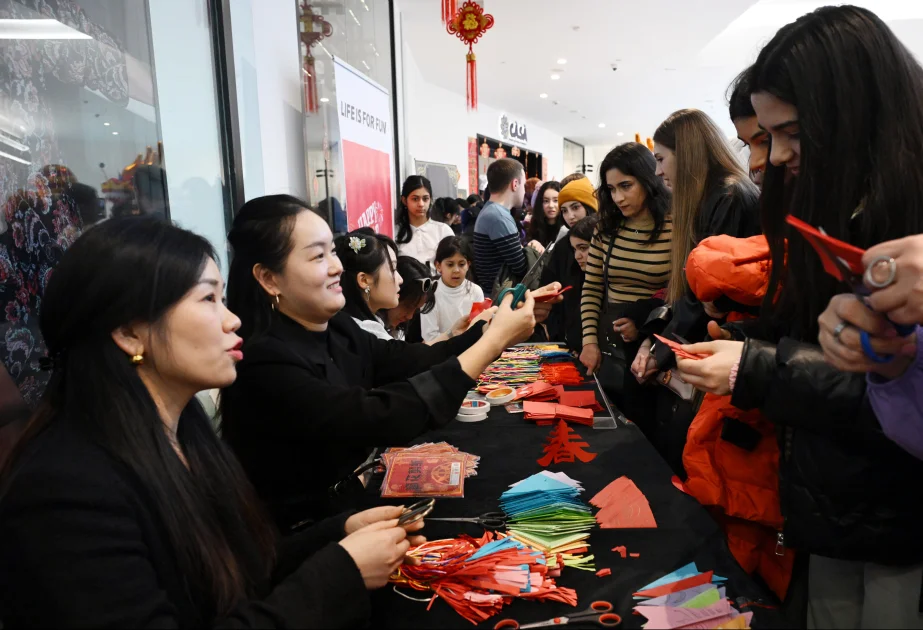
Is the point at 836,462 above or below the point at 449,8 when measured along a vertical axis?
below

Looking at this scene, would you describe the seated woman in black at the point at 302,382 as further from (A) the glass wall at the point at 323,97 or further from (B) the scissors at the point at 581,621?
(A) the glass wall at the point at 323,97

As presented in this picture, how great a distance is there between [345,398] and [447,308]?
2.22 metres

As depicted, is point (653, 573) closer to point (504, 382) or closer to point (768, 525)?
point (768, 525)

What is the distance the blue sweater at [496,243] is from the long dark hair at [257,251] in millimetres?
2659

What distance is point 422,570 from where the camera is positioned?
1020mm

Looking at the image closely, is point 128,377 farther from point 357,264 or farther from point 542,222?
point 542,222

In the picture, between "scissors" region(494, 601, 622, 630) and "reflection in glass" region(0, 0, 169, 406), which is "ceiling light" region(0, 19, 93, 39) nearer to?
"reflection in glass" region(0, 0, 169, 406)

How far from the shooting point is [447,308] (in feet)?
11.3

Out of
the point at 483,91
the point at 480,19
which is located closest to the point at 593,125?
the point at 483,91

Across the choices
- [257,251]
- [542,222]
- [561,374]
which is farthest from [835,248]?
[542,222]

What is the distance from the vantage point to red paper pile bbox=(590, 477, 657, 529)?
1.15m

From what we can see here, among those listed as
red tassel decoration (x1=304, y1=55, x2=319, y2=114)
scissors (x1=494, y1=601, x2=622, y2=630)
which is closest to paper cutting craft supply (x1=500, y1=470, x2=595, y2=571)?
scissors (x1=494, y1=601, x2=622, y2=630)

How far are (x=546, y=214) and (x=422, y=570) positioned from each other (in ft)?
12.2

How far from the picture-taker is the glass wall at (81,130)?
1.10m
